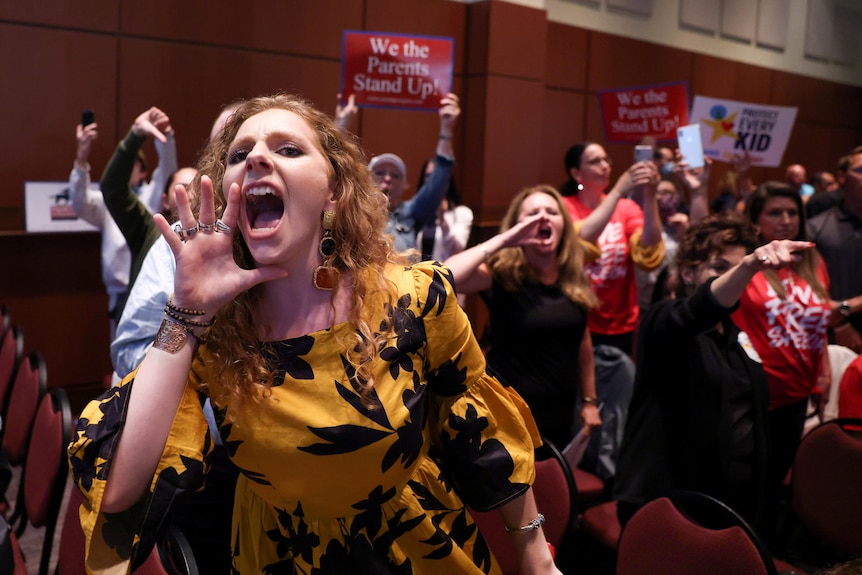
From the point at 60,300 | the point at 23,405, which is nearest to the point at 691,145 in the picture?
the point at 23,405

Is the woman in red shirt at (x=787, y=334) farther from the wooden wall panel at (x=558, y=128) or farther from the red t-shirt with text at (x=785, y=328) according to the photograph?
the wooden wall panel at (x=558, y=128)

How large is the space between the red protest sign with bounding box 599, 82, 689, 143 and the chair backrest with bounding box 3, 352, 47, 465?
353cm

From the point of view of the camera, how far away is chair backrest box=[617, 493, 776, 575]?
71.2 inches

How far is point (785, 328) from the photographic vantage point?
312 centimetres

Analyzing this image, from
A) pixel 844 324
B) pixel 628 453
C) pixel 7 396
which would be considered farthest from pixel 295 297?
pixel 844 324

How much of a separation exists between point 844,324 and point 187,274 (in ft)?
11.9

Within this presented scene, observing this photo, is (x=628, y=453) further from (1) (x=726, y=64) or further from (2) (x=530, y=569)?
(1) (x=726, y=64)

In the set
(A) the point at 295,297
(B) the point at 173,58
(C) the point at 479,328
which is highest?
(B) the point at 173,58

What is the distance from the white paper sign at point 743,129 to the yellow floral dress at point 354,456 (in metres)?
4.20

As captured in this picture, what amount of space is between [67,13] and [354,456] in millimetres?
4698

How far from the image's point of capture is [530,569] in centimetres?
143

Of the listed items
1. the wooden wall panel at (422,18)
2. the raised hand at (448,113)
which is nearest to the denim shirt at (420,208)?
the raised hand at (448,113)

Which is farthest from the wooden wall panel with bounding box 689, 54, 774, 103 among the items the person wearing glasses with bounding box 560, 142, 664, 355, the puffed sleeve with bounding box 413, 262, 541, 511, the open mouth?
the open mouth

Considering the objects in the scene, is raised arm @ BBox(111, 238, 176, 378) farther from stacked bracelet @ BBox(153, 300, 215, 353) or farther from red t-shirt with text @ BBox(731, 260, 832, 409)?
red t-shirt with text @ BBox(731, 260, 832, 409)
